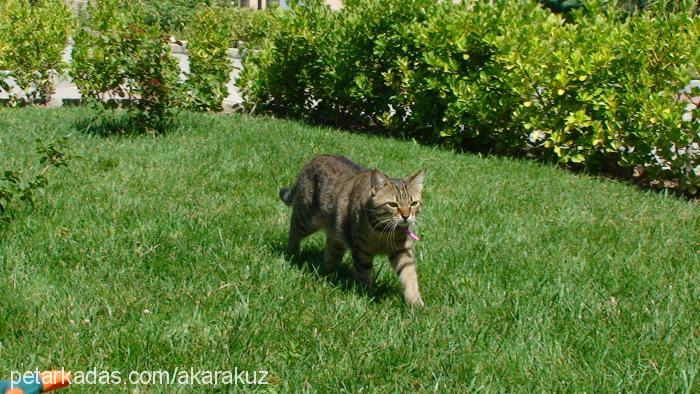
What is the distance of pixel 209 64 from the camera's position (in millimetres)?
10531

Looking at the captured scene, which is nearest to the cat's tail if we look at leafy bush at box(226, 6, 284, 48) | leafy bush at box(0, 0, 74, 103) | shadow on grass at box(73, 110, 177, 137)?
shadow on grass at box(73, 110, 177, 137)

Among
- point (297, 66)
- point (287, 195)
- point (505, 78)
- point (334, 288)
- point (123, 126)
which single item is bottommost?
point (123, 126)

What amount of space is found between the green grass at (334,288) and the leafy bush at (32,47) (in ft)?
12.5

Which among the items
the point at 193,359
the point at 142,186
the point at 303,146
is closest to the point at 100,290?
the point at 193,359

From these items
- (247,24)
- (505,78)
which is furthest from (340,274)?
(247,24)

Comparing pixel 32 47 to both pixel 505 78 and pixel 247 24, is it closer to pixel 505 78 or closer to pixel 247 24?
pixel 505 78

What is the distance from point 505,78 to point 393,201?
4500 mm

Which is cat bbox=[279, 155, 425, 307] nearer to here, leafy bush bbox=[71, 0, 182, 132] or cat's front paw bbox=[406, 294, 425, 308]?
cat's front paw bbox=[406, 294, 425, 308]

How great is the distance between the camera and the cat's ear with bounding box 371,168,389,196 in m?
4.30

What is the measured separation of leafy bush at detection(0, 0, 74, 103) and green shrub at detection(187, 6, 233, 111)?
1.99 metres

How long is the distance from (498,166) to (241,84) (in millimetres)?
4424

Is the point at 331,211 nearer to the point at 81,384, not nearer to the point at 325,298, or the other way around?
the point at 325,298

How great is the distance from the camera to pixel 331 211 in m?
4.77

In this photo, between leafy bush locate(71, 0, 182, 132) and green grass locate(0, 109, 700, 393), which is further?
leafy bush locate(71, 0, 182, 132)
